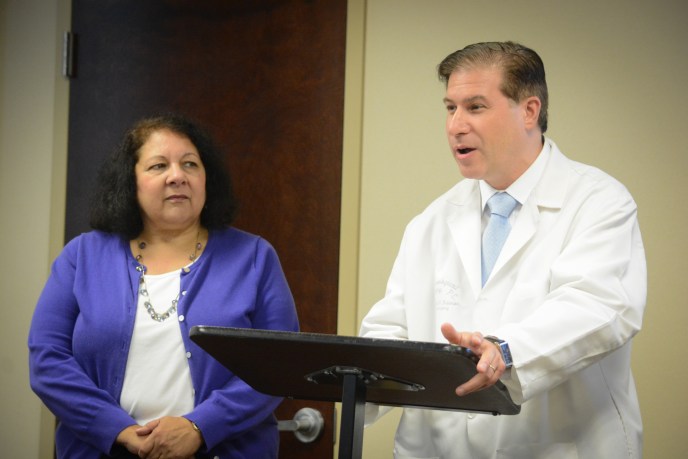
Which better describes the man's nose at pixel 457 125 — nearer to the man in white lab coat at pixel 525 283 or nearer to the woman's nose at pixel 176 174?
the man in white lab coat at pixel 525 283

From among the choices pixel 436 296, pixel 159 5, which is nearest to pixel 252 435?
pixel 436 296

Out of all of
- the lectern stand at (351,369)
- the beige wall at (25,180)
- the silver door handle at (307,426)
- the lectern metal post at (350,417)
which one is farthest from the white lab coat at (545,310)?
the beige wall at (25,180)

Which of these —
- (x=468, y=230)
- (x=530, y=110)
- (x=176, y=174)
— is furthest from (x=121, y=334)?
(x=530, y=110)

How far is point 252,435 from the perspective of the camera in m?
2.50

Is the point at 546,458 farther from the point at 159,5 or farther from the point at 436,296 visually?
the point at 159,5

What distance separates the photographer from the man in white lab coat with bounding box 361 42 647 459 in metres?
1.90

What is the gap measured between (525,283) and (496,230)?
219 millimetres

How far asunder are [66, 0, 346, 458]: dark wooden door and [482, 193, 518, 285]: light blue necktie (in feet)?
3.50

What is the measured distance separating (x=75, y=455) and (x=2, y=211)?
5.79 ft

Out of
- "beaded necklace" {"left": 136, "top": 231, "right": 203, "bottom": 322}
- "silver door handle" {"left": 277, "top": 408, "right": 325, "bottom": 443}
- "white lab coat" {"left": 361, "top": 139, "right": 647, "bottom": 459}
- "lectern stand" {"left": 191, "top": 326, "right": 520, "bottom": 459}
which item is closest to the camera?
"lectern stand" {"left": 191, "top": 326, "right": 520, "bottom": 459}

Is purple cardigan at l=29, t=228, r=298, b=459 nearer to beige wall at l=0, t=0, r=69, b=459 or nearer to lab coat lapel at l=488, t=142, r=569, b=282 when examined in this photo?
lab coat lapel at l=488, t=142, r=569, b=282

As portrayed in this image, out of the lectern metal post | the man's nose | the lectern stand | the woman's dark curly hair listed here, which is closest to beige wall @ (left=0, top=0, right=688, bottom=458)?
the woman's dark curly hair

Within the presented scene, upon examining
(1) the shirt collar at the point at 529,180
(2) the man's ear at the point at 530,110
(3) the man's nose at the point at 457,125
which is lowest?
(1) the shirt collar at the point at 529,180

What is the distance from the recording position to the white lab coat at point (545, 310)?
6.21 ft
